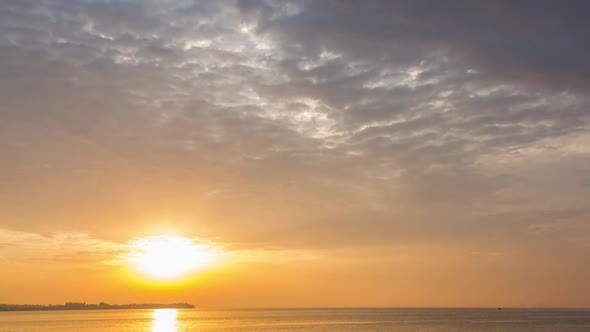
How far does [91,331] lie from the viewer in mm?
149125

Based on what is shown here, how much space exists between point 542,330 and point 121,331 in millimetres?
104242

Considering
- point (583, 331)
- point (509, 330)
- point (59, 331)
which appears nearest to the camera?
point (583, 331)

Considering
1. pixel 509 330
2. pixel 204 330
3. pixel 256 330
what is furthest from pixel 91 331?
pixel 509 330

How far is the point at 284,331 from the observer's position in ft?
460

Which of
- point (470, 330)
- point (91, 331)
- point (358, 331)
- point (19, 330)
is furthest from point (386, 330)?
point (19, 330)

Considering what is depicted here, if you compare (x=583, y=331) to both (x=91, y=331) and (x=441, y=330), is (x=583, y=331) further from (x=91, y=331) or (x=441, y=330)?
(x=91, y=331)

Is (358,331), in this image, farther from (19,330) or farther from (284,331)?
(19,330)

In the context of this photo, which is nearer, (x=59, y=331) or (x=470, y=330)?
(x=470, y=330)

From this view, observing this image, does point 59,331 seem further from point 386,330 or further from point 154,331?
point 386,330

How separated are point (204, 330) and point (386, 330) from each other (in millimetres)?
46267

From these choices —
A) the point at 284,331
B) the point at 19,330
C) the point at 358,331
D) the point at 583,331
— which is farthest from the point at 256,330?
the point at 583,331

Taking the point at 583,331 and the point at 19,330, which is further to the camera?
the point at 19,330

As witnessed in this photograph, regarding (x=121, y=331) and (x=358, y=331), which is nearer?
(x=358, y=331)

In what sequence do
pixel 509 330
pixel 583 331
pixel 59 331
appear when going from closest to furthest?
pixel 583 331 → pixel 509 330 → pixel 59 331
